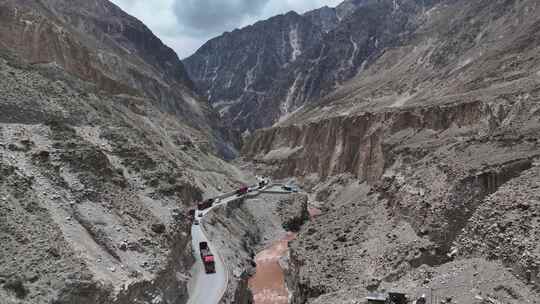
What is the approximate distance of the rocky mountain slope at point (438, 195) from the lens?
865 inches

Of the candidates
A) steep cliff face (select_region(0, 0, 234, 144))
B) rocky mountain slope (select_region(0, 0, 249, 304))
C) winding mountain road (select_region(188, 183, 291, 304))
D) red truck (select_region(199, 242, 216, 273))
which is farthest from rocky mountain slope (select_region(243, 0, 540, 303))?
steep cliff face (select_region(0, 0, 234, 144))

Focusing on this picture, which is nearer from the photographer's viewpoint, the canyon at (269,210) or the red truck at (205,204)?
the canyon at (269,210)

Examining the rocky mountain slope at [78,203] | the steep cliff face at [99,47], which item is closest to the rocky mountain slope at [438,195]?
the rocky mountain slope at [78,203]

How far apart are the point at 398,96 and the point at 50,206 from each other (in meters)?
79.1

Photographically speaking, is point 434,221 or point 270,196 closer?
point 434,221

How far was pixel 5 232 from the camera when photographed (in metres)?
19.8

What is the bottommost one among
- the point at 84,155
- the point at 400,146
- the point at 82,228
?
the point at 400,146

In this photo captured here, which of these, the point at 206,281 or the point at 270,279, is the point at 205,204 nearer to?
the point at 270,279

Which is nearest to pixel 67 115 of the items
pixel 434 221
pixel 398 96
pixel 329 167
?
pixel 434 221

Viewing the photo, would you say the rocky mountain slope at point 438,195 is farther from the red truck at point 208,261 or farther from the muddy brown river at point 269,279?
the red truck at point 208,261

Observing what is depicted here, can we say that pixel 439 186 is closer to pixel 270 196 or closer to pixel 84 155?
pixel 84 155

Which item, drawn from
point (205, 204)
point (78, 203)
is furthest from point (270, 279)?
point (78, 203)

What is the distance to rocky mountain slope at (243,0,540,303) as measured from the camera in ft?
72.1

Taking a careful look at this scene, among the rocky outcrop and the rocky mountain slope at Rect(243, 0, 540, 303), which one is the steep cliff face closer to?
the rocky outcrop
